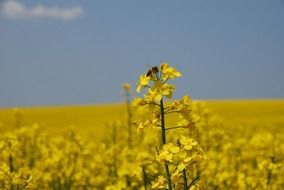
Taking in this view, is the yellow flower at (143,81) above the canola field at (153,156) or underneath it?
above

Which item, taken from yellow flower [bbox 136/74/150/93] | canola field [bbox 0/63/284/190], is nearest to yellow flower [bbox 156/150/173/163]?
canola field [bbox 0/63/284/190]

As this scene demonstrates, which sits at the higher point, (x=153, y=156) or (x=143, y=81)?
(x=143, y=81)

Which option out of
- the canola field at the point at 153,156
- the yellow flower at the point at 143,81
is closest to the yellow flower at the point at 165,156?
the canola field at the point at 153,156

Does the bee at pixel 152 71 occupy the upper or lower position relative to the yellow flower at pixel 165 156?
upper

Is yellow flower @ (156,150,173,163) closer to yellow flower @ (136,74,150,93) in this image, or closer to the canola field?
the canola field

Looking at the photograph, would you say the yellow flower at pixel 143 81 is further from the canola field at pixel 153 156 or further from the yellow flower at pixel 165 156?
the yellow flower at pixel 165 156

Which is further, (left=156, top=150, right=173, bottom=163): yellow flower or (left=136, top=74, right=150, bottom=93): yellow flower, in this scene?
(left=136, top=74, right=150, bottom=93): yellow flower

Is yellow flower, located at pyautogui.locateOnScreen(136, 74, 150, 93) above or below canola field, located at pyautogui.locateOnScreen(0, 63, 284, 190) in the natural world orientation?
above

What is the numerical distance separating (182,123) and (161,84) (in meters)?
0.31

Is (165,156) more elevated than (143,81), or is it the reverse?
(143,81)

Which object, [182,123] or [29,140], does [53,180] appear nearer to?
[29,140]

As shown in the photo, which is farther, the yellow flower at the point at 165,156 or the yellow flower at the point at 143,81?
the yellow flower at the point at 143,81

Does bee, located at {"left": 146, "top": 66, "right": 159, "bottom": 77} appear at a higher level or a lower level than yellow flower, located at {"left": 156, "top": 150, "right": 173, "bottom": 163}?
higher

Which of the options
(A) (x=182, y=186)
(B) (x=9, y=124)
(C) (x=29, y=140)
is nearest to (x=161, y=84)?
(A) (x=182, y=186)
